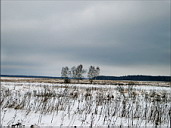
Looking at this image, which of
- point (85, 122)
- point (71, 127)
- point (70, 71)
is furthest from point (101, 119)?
point (70, 71)

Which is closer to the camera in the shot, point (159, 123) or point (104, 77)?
point (159, 123)

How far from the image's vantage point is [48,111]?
6777mm

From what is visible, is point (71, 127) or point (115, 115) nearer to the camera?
point (71, 127)

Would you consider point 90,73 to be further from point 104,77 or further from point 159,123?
point 104,77

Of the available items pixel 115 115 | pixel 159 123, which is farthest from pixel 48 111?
pixel 159 123

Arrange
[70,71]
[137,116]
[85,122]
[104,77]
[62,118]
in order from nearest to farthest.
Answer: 1. [85,122]
2. [62,118]
3. [137,116]
4. [70,71]
5. [104,77]

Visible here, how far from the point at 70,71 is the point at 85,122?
73243mm

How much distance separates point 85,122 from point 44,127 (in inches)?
64.3

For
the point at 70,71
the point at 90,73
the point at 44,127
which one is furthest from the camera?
the point at 70,71

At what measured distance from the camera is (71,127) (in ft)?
15.6

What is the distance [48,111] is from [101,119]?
2.66m

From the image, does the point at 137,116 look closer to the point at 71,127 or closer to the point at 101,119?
the point at 101,119

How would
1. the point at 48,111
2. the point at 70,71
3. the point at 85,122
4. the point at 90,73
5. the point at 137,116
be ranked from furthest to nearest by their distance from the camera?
the point at 70,71 → the point at 90,73 → the point at 48,111 → the point at 137,116 → the point at 85,122

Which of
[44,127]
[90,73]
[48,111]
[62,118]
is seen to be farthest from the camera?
[90,73]
